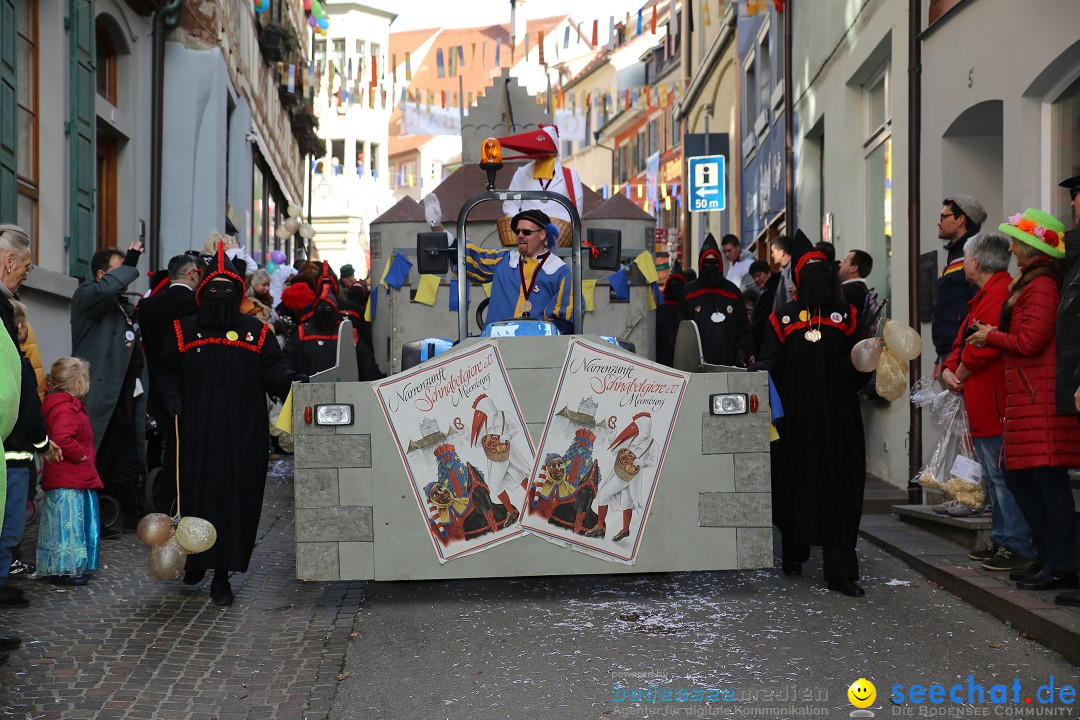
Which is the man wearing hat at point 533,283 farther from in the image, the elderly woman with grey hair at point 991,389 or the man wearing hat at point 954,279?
the elderly woman with grey hair at point 991,389

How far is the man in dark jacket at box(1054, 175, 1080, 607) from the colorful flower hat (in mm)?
353

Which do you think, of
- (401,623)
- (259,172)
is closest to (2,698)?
(401,623)

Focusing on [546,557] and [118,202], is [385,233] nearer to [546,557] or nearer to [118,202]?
[118,202]

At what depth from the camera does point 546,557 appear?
21.6 feet

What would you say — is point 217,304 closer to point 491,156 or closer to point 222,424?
point 222,424

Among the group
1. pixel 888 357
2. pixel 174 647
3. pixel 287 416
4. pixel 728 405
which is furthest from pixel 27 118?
pixel 888 357

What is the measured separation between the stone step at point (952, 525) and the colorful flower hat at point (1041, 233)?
2.04m

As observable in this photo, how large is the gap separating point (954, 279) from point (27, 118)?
830 centimetres

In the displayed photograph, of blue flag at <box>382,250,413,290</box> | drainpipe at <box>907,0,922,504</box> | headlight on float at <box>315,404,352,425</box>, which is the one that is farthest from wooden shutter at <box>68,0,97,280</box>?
drainpipe at <box>907,0,922,504</box>

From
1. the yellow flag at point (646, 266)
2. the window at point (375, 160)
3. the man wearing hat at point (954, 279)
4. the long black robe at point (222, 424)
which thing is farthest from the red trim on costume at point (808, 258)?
the window at point (375, 160)

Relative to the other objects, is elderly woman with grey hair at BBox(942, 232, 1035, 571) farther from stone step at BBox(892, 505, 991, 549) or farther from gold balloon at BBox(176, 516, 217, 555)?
gold balloon at BBox(176, 516, 217, 555)

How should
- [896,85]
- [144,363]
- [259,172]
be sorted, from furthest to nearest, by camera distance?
[259,172], [896,85], [144,363]

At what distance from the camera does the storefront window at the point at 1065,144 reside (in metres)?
8.35

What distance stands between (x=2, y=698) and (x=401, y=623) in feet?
6.46
